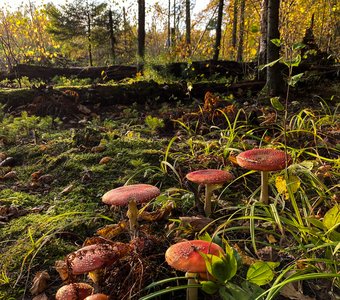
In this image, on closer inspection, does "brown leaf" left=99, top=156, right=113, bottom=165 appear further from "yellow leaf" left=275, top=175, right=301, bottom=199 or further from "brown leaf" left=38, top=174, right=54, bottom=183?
"yellow leaf" left=275, top=175, right=301, bottom=199

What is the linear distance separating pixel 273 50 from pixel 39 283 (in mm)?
4951

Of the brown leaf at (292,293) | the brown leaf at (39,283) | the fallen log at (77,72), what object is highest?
the fallen log at (77,72)

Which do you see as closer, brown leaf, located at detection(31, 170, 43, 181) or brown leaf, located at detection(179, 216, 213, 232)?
brown leaf, located at detection(179, 216, 213, 232)

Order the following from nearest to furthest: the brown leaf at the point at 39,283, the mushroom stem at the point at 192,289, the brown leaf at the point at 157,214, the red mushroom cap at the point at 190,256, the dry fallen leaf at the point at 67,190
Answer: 1. the red mushroom cap at the point at 190,256
2. the mushroom stem at the point at 192,289
3. the brown leaf at the point at 39,283
4. the brown leaf at the point at 157,214
5. the dry fallen leaf at the point at 67,190

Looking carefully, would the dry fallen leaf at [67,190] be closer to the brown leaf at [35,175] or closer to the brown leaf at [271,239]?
the brown leaf at [35,175]

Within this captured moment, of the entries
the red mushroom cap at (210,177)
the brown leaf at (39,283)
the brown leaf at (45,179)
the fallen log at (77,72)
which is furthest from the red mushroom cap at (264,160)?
the fallen log at (77,72)

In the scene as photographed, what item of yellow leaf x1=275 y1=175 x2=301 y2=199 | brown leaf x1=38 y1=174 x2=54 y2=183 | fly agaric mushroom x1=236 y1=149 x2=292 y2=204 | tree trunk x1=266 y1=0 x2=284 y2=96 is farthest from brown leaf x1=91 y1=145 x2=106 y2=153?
tree trunk x1=266 y1=0 x2=284 y2=96

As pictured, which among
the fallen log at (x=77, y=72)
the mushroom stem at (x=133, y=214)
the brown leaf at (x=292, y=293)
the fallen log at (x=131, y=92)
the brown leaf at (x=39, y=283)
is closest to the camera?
the brown leaf at (x=292, y=293)

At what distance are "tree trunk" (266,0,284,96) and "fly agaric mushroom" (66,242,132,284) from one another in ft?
14.7

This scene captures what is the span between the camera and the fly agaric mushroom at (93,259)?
1.16 m

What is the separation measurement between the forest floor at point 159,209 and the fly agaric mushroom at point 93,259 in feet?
0.41

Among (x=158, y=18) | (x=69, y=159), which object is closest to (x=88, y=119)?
(x=69, y=159)

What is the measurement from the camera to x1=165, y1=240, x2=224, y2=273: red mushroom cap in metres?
1.08

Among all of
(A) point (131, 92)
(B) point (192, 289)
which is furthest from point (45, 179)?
(A) point (131, 92)
